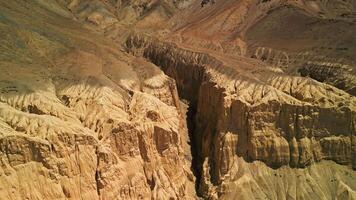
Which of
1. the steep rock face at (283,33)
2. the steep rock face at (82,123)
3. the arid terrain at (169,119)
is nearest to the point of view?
the steep rock face at (82,123)

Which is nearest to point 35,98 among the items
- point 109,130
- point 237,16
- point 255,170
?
point 109,130

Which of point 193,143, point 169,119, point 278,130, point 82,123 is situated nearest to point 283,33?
point 193,143

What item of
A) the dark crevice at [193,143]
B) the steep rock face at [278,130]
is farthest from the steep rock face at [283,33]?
the dark crevice at [193,143]

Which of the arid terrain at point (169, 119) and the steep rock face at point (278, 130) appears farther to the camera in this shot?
the steep rock face at point (278, 130)

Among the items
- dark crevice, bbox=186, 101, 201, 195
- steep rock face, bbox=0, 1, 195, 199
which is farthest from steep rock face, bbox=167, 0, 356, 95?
steep rock face, bbox=0, 1, 195, 199

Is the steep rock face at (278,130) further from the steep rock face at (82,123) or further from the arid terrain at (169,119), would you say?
the steep rock face at (82,123)

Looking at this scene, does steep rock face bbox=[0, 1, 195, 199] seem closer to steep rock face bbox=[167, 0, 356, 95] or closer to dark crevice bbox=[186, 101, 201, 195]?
dark crevice bbox=[186, 101, 201, 195]

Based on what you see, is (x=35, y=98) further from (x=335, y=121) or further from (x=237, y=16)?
(x=237, y=16)
